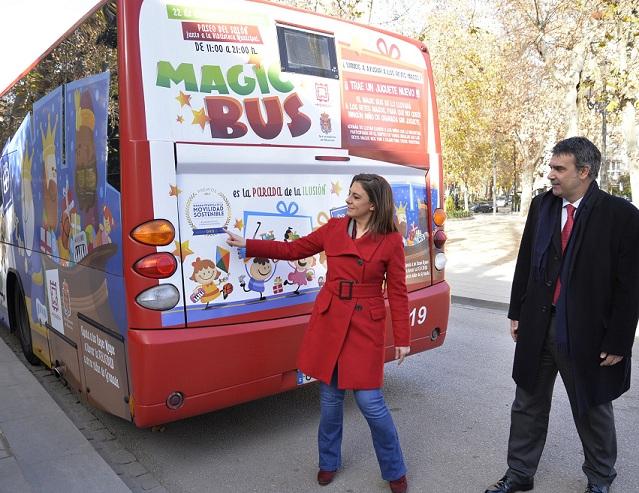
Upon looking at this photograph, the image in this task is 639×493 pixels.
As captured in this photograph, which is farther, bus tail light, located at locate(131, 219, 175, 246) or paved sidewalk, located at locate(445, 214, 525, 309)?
paved sidewalk, located at locate(445, 214, 525, 309)

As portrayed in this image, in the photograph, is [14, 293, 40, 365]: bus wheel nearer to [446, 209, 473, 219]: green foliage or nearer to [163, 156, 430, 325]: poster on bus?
[163, 156, 430, 325]: poster on bus

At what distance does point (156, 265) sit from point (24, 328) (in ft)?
10.4

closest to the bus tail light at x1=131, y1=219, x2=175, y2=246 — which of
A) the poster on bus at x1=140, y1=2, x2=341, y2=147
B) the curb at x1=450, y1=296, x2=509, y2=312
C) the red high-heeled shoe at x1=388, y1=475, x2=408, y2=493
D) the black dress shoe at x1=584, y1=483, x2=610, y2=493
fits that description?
the poster on bus at x1=140, y1=2, x2=341, y2=147

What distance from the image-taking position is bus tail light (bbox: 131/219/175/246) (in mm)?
3154

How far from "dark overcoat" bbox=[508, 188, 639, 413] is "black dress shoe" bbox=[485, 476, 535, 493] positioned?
618 millimetres

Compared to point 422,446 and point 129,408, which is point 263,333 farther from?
point 422,446

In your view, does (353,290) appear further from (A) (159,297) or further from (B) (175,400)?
(B) (175,400)

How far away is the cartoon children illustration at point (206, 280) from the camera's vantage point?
3346mm

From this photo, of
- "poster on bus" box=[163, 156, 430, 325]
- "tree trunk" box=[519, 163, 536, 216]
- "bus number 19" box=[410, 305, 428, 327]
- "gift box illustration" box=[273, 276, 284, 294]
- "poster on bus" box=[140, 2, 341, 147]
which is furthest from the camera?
"tree trunk" box=[519, 163, 536, 216]

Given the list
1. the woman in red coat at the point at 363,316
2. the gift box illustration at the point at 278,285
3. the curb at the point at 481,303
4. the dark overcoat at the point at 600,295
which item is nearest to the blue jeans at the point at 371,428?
the woman in red coat at the point at 363,316

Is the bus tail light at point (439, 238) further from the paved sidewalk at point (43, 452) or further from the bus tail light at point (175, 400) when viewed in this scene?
the paved sidewalk at point (43, 452)

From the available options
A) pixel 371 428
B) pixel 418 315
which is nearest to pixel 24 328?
pixel 418 315

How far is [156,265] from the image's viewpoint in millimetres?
3188

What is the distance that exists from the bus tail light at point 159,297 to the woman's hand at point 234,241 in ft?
1.39
